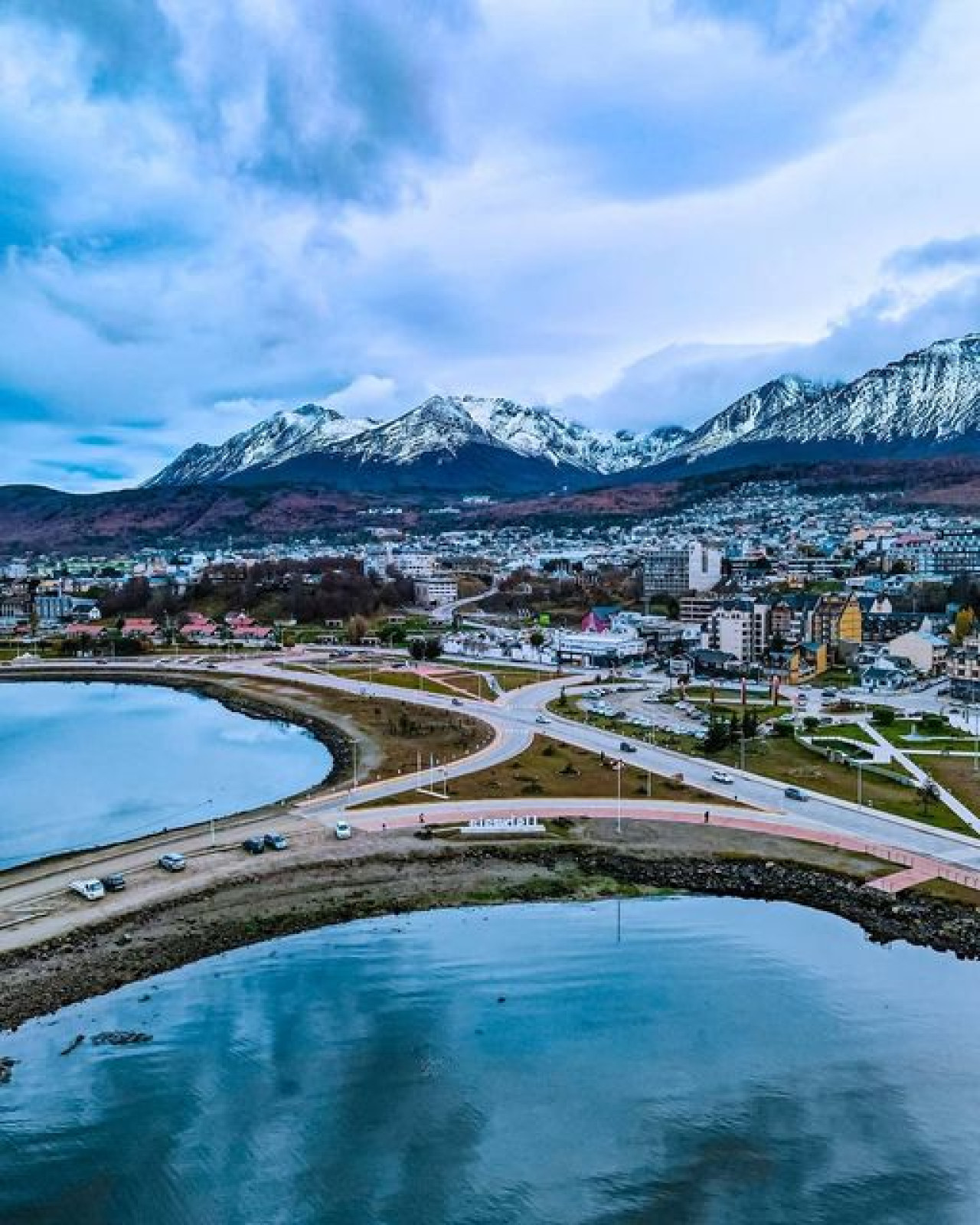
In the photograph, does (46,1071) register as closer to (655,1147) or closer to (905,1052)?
(655,1147)

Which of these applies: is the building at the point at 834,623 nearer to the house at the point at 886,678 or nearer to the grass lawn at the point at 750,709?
the house at the point at 886,678

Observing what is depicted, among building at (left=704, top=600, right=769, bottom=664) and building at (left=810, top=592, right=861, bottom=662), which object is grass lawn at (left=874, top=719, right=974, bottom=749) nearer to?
building at (left=810, top=592, right=861, bottom=662)

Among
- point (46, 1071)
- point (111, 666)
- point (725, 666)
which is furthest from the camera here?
point (111, 666)

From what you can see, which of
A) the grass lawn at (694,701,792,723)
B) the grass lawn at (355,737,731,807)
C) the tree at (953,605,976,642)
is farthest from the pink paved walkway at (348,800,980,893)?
the tree at (953,605,976,642)

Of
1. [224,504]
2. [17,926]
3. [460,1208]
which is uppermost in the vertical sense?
[224,504]

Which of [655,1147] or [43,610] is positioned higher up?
[43,610]

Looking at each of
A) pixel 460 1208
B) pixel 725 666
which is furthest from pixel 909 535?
pixel 460 1208
